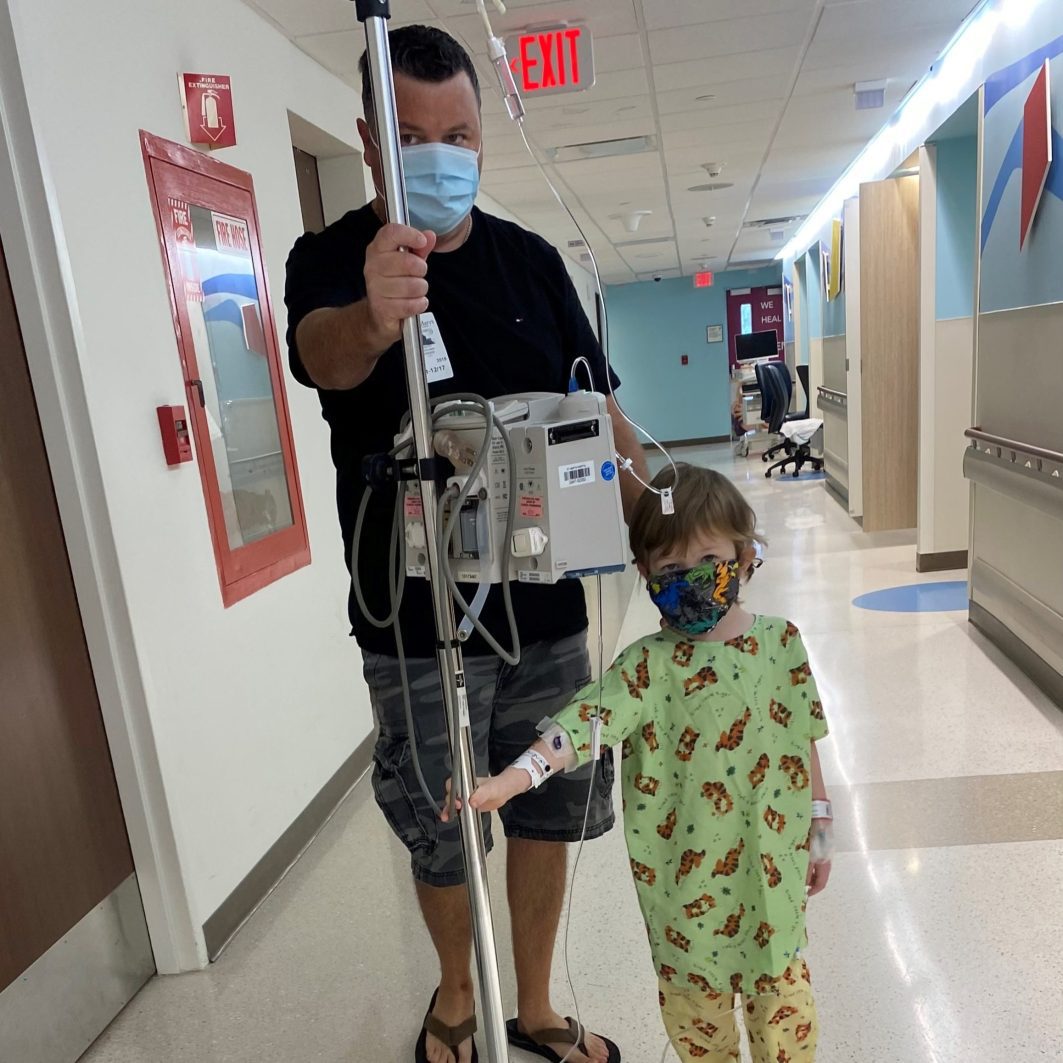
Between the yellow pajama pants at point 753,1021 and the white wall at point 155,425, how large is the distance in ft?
3.78

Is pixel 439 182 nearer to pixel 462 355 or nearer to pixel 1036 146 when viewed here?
pixel 462 355

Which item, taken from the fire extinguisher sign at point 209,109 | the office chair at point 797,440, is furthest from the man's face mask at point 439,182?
the office chair at point 797,440

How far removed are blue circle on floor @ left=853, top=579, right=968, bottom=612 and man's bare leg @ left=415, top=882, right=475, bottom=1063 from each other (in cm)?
314

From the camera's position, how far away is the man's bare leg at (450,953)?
4.86 feet

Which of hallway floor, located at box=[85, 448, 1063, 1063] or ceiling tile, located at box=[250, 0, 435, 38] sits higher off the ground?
ceiling tile, located at box=[250, 0, 435, 38]

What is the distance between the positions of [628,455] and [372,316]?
1.91 feet

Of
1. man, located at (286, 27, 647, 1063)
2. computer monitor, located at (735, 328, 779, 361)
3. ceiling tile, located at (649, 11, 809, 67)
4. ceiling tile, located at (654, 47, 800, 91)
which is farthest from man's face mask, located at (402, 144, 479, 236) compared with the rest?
computer monitor, located at (735, 328, 779, 361)

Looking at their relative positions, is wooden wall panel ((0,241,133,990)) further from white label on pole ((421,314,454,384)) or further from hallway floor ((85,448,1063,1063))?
white label on pole ((421,314,454,384))

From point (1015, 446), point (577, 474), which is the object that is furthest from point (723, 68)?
point (577, 474)

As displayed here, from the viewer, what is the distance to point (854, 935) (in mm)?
1865

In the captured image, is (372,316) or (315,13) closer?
(372,316)

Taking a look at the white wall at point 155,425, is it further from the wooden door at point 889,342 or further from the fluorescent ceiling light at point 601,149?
the wooden door at point 889,342

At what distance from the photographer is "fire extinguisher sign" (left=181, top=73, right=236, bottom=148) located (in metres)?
2.07

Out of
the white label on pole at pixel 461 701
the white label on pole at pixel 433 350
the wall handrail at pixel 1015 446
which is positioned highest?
the white label on pole at pixel 433 350
